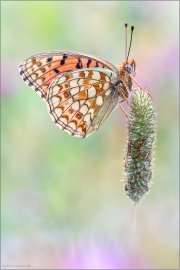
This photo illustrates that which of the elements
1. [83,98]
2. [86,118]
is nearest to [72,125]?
[86,118]

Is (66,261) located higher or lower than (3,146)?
lower

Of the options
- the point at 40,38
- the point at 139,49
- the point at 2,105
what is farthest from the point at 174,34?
the point at 2,105

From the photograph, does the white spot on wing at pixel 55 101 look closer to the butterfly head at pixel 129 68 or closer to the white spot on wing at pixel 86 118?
the white spot on wing at pixel 86 118

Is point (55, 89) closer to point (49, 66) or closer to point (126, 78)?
point (49, 66)

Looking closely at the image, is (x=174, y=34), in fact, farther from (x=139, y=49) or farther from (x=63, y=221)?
(x=63, y=221)

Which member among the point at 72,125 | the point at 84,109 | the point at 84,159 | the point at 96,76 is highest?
the point at 96,76

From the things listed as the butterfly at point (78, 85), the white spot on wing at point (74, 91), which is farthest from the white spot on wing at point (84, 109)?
the white spot on wing at point (74, 91)

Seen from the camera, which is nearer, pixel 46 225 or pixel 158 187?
pixel 46 225
